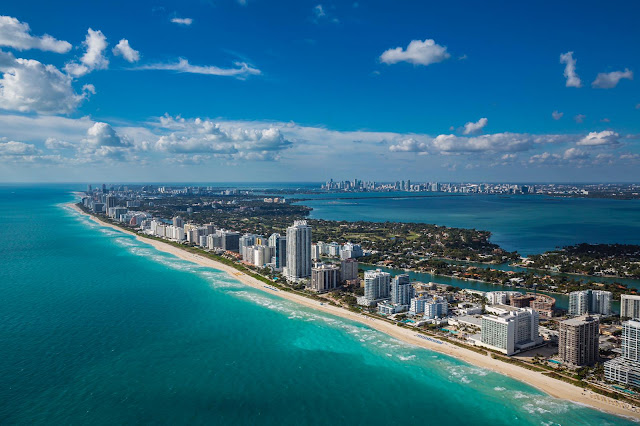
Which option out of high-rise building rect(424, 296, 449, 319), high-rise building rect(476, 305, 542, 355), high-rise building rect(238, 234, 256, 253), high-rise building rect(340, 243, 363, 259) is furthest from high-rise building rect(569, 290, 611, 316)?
high-rise building rect(238, 234, 256, 253)

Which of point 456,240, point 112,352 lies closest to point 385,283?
point 112,352

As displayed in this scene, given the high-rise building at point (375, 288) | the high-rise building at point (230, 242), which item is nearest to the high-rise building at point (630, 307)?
the high-rise building at point (375, 288)

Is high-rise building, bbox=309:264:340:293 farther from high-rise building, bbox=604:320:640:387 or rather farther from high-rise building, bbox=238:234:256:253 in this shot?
high-rise building, bbox=604:320:640:387

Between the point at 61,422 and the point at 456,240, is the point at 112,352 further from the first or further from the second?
the point at 456,240

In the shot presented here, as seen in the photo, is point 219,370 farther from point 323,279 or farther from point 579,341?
point 579,341

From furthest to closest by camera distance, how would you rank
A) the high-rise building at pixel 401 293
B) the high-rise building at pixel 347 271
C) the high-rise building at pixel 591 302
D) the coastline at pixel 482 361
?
1. the high-rise building at pixel 347 271
2. the high-rise building at pixel 401 293
3. the high-rise building at pixel 591 302
4. the coastline at pixel 482 361

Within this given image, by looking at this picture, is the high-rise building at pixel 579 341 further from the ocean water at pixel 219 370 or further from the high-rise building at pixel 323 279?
the high-rise building at pixel 323 279
